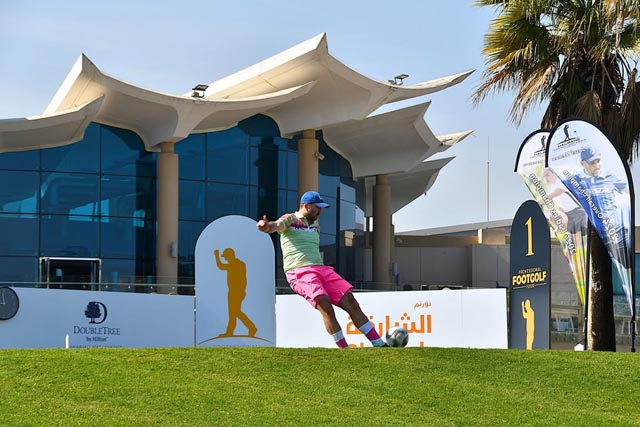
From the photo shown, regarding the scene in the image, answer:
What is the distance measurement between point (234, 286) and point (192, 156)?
1777 centimetres

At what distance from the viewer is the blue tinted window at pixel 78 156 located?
31.1 metres

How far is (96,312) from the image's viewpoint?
15.3m

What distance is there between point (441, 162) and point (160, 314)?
27894 millimetres

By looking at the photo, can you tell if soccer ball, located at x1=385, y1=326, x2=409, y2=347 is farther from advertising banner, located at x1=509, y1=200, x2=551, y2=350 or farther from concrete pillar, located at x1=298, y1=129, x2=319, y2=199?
concrete pillar, located at x1=298, y1=129, x2=319, y2=199

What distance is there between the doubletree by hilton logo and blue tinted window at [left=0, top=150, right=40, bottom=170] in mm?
16639

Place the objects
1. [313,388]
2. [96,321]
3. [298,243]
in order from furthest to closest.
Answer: [96,321], [298,243], [313,388]

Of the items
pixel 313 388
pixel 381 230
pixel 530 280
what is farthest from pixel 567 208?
pixel 381 230

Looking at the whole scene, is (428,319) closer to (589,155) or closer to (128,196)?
(589,155)

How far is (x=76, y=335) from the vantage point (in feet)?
49.7

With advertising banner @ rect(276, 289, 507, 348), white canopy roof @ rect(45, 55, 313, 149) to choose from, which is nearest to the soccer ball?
advertising banner @ rect(276, 289, 507, 348)

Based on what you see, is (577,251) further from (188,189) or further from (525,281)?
(188,189)

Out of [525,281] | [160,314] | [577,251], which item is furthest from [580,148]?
[160,314]

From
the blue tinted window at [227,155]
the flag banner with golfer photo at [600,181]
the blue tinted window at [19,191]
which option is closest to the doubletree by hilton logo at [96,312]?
the flag banner with golfer photo at [600,181]

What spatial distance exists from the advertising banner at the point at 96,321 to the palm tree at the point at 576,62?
6590mm
